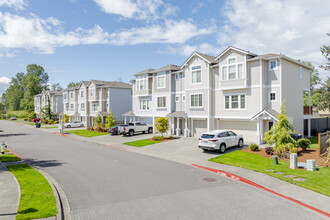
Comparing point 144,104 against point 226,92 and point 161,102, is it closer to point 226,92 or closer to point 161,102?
point 161,102

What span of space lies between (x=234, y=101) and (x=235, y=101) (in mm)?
116

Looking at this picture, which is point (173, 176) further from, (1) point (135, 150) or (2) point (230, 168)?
(1) point (135, 150)

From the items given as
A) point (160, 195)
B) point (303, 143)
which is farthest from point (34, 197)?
point (303, 143)

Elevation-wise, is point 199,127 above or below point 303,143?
above

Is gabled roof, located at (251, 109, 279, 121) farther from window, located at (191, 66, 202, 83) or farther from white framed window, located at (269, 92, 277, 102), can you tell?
window, located at (191, 66, 202, 83)

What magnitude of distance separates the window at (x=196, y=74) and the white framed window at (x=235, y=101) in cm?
433

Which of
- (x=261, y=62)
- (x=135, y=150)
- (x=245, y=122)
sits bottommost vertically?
(x=135, y=150)

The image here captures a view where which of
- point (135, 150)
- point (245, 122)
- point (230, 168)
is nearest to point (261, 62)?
point (245, 122)

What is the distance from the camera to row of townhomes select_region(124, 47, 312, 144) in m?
23.1

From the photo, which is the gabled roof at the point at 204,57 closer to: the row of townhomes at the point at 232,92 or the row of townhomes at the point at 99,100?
the row of townhomes at the point at 232,92

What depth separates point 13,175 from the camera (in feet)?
40.4

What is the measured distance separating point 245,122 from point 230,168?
38.9 ft

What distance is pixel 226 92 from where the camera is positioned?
85.3 feet

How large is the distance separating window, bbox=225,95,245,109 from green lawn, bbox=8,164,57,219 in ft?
64.7
